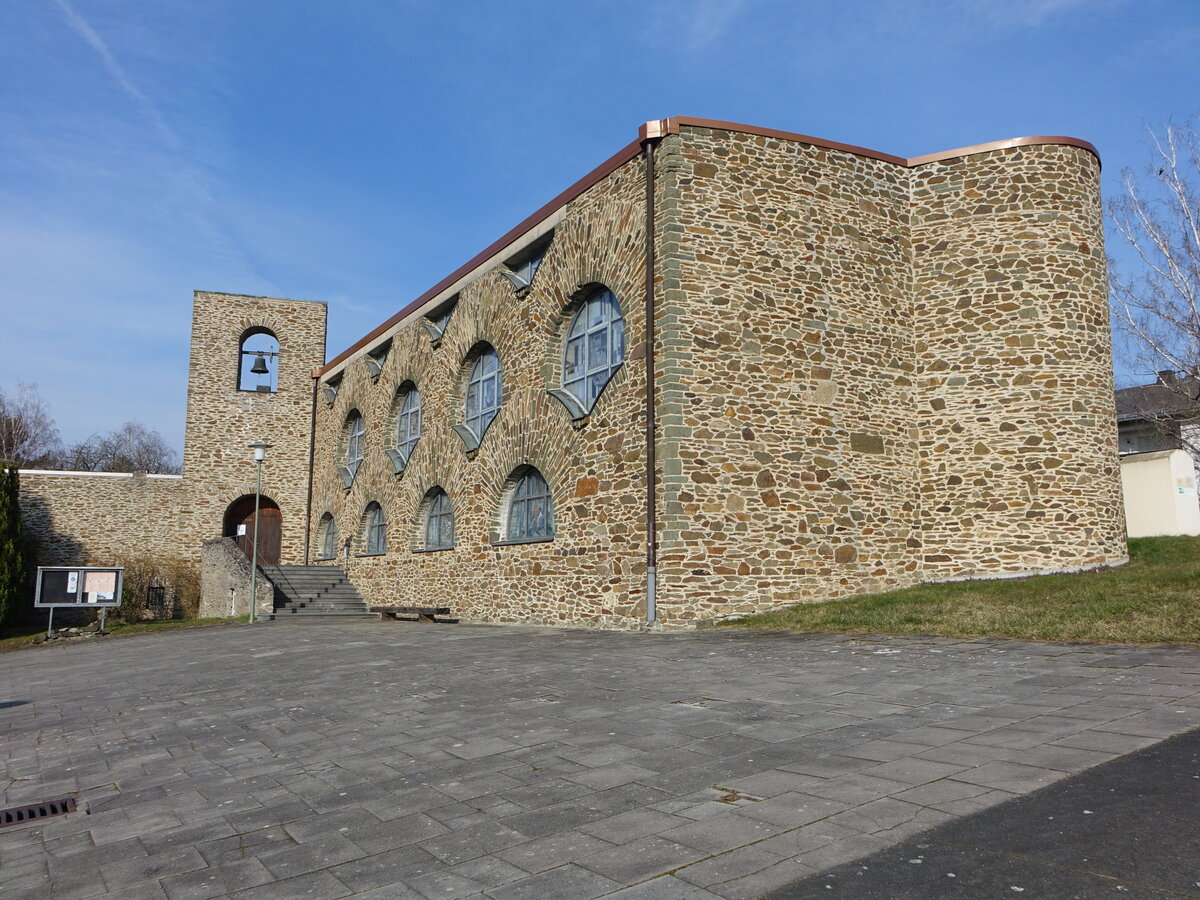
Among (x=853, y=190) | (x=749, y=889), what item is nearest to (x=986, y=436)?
(x=853, y=190)

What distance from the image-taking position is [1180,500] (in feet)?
55.2

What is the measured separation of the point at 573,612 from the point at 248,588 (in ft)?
38.0

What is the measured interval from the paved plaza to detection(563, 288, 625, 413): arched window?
6282mm

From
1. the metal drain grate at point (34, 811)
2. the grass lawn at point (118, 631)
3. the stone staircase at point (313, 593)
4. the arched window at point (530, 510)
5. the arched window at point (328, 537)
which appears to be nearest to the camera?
the metal drain grate at point (34, 811)

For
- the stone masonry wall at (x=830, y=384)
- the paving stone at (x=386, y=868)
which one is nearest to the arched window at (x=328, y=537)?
the stone masonry wall at (x=830, y=384)

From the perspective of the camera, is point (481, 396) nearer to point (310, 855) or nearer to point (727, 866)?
point (310, 855)

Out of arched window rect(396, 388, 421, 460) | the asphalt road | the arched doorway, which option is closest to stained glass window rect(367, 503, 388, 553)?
arched window rect(396, 388, 421, 460)

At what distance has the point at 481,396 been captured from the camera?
18.7 meters

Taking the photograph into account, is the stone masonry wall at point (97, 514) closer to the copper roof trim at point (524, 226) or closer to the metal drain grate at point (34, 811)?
the copper roof trim at point (524, 226)

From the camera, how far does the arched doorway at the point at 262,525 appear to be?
2892 cm

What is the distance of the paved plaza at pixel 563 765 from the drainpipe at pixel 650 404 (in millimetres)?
3317

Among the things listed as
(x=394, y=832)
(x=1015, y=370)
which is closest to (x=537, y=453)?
(x=1015, y=370)

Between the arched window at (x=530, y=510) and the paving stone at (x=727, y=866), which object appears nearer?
the paving stone at (x=727, y=866)

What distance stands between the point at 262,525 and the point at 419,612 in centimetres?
1296
